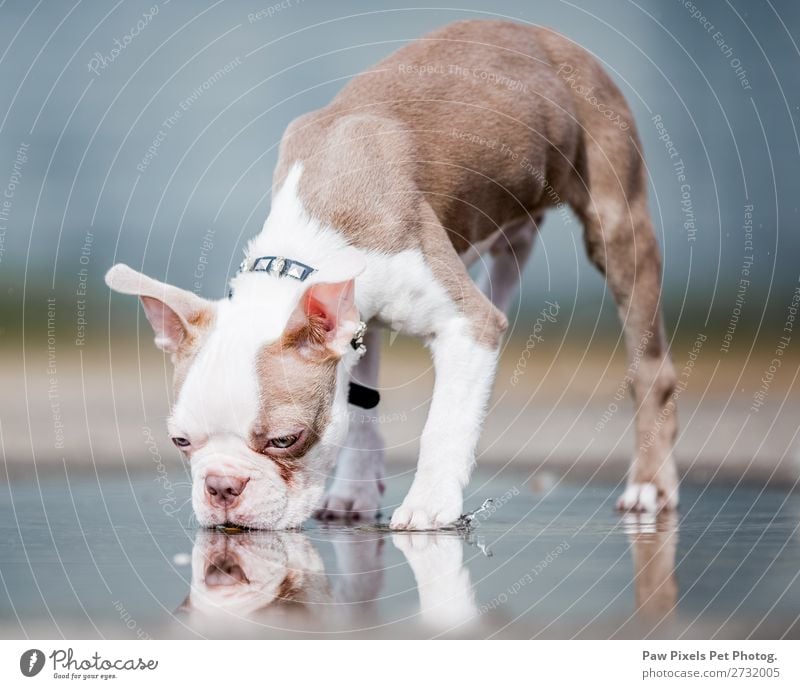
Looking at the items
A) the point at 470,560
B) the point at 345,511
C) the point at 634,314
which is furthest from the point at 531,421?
the point at 470,560

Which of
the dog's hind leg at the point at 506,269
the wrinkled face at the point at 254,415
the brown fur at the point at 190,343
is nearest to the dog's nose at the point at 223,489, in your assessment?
the wrinkled face at the point at 254,415

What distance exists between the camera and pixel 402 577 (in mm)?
4543

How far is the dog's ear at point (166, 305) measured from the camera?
15.9 feet

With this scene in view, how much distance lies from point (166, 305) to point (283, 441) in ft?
2.13

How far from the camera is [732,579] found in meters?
4.54

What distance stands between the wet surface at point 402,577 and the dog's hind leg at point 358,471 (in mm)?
456

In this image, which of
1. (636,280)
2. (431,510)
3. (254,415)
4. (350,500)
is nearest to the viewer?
(254,415)

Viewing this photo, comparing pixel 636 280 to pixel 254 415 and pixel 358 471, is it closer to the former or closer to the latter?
pixel 358 471

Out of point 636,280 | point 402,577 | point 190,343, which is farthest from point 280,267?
point 636,280

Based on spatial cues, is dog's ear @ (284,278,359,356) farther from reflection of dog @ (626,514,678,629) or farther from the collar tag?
reflection of dog @ (626,514,678,629)

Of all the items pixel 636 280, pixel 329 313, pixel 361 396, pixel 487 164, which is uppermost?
pixel 487 164

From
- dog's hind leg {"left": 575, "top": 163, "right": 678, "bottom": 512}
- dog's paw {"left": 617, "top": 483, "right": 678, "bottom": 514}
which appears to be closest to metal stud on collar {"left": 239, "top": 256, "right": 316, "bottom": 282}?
dog's paw {"left": 617, "top": 483, "right": 678, "bottom": 514}

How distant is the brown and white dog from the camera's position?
4777mm
